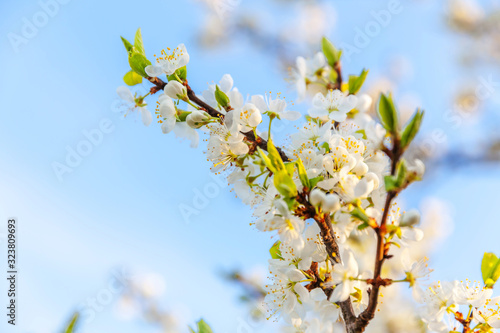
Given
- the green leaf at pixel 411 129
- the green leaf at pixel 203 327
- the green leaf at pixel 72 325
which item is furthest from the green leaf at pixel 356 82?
the green leaf at pixel 72 325

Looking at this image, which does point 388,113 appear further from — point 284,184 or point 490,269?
point 490,269

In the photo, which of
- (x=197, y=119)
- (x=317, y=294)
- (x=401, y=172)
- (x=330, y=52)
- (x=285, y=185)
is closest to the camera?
(x=401, y=172)

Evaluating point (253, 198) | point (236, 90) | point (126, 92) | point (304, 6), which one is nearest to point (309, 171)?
point (253, 198)

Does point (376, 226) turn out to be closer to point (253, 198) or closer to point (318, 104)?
point (253, 198)

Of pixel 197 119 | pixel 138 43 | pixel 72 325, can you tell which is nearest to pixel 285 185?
pixel 197 119

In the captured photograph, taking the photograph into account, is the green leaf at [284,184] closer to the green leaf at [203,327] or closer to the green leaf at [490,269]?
the green leaf at [203,327]
